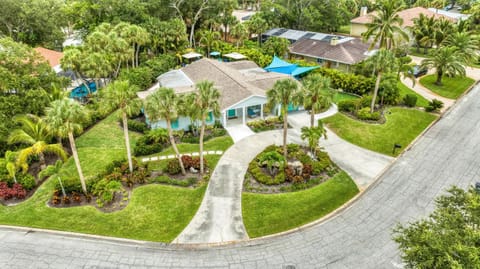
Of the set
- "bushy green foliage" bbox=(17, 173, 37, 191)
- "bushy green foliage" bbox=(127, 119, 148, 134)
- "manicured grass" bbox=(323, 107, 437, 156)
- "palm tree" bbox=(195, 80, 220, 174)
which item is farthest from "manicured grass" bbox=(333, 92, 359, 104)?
"bushy green foliage" bbox=(17, 173, 37, 191)

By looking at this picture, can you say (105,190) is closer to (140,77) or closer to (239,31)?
(140,77)

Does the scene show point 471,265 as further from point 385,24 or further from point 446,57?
point 446,57

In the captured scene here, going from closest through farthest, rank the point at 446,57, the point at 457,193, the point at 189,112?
the point at 457,193, the point at 189,112, the point at 446,57

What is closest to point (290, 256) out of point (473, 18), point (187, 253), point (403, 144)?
point (187, 253)

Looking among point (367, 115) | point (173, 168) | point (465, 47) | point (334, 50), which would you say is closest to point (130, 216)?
point (173, 168)

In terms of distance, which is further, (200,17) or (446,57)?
(200,17)

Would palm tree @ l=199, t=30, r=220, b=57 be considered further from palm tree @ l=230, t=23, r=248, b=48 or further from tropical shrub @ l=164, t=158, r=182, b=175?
tropical shrub @ l=164, t=158, r=182, b=175

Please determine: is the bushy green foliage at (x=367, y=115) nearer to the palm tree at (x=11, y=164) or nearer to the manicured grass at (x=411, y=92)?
the manicured grass at (x=411, y=92)
